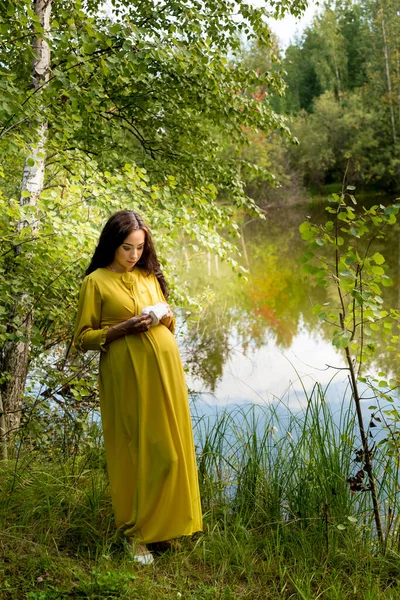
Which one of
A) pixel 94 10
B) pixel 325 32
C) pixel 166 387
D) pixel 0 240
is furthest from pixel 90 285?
pixel 325 32

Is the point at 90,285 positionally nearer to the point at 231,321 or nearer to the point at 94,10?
the point at 94,10

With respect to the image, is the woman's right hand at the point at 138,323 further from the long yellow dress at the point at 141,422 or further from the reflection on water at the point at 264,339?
the reflection on water at the point at 264,339

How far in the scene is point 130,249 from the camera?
9.19 feet

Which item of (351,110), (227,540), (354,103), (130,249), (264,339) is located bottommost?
(227,540)

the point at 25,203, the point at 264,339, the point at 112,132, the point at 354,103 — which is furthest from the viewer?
the point at 354,103

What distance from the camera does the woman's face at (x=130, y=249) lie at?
278 centimetres

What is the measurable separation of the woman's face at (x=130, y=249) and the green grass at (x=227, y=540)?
1.29 m

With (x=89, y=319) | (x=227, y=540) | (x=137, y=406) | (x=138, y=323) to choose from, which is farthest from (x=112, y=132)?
(x=227, y=540)

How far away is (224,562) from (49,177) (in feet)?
13.4

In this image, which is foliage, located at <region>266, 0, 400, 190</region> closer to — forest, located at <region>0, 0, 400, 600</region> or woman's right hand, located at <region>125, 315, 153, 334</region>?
forest, located at <region>0, 0, 400, 600</region>

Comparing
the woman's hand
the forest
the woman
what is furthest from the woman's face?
the forest

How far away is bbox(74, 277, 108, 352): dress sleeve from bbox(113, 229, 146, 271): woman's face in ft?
0.61

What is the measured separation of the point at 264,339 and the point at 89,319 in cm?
731

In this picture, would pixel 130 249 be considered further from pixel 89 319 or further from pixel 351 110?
pixel 351 110
